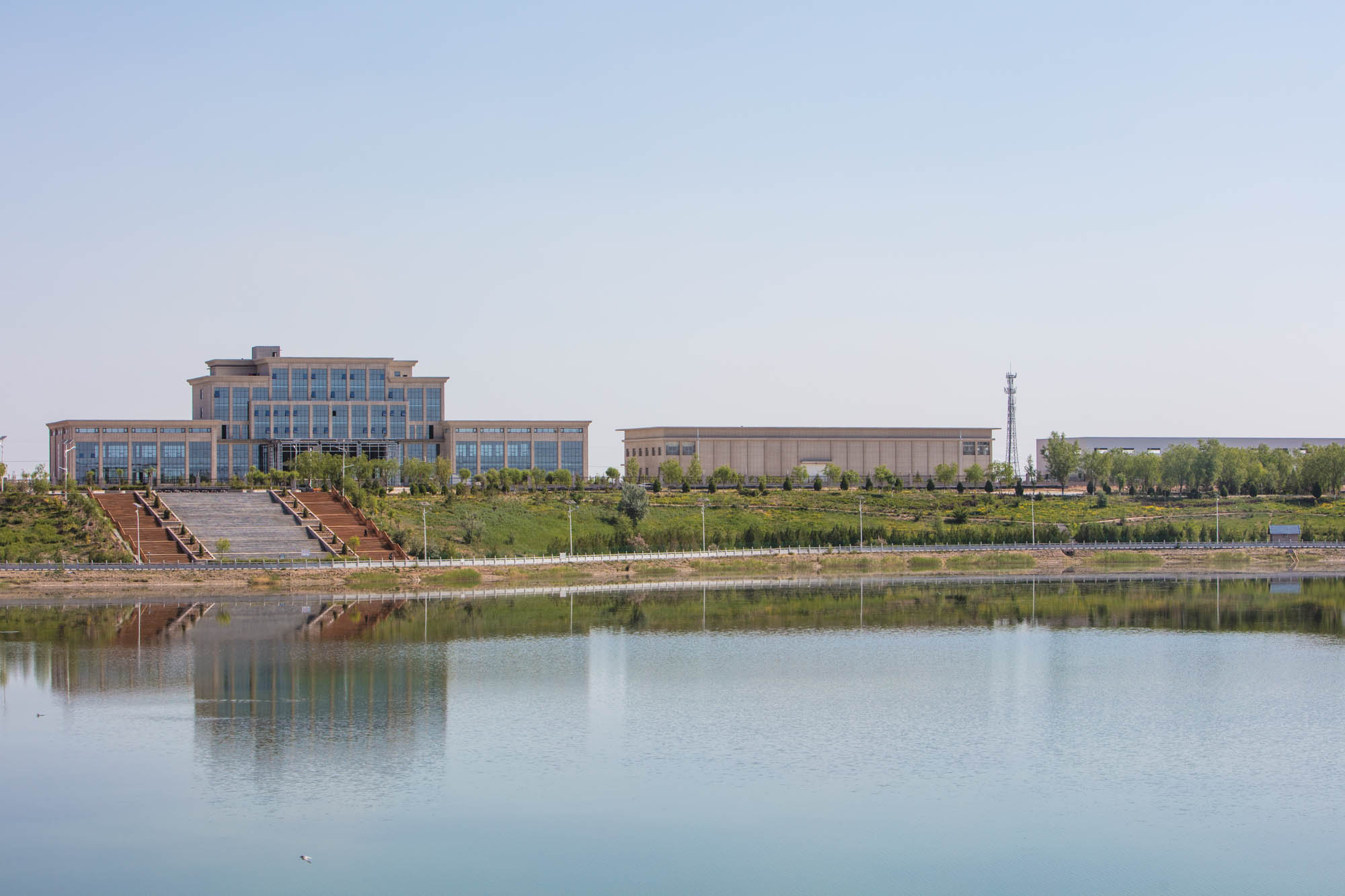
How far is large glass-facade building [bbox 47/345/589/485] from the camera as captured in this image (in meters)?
108

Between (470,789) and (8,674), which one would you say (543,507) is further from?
(470,789)

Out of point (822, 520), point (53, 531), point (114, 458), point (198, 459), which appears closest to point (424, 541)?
point (53, 531)

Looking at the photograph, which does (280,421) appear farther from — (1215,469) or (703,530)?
(1215,469)

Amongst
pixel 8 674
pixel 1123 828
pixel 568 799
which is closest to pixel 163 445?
pixel 8 674

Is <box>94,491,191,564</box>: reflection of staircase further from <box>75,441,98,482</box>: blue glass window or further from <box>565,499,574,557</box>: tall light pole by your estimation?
<box>75,441,98,482</box>: blue glass window

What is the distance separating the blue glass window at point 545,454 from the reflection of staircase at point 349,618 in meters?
52.5

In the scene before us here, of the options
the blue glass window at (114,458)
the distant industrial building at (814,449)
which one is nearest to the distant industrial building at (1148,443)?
the distant industrial building at (814,449)

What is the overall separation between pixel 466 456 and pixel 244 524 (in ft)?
118

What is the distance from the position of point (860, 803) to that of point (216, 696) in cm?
1892

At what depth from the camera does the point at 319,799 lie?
2652cm

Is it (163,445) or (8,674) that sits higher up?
(163,445)

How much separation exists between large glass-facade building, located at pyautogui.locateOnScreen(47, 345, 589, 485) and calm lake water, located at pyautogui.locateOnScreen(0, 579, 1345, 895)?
193ft

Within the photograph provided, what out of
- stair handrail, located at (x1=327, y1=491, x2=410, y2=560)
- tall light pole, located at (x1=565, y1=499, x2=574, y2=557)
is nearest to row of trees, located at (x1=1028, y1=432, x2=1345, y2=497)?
tall light pole, located at (x1=565, y1=499, x2=574, y2=557)

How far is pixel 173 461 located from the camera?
340 ft
